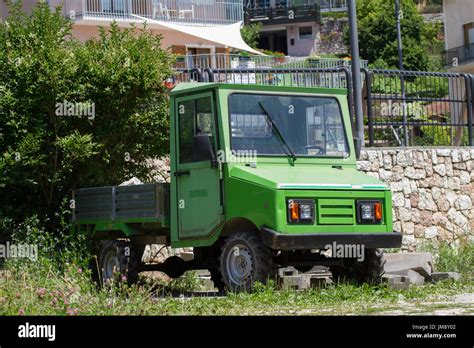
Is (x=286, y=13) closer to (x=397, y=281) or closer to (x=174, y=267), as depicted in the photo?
Answer: (x=174, y=267)

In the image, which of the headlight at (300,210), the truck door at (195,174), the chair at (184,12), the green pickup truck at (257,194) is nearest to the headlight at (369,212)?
the green pickup truck at (257,194)

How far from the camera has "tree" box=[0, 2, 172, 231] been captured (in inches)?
687

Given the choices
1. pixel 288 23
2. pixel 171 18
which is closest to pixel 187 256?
pixel 171 18

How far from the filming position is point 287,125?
1529 cm

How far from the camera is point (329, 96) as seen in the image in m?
15.9

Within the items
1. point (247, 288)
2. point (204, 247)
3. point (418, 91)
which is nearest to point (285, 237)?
point (247, 288)

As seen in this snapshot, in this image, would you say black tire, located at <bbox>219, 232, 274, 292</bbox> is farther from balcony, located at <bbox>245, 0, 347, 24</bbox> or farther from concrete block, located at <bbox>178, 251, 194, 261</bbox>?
balcony, located at <bbox>245, 0, 347, 24</bbox>

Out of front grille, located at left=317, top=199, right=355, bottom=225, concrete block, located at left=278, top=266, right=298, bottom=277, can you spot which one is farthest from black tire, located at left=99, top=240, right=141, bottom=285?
front grille, located at left=317, top=199, right=355, bottom=225

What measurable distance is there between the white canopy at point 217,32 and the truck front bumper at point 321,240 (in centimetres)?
3113

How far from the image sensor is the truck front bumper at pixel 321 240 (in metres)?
13.9

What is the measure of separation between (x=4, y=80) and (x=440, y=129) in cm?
981

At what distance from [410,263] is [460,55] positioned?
49.8 meters

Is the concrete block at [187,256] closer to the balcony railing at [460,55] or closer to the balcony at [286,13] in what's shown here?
the balcony railing at [460,55]

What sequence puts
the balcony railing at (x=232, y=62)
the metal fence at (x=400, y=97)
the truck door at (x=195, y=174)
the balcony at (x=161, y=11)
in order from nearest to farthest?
the truck door at (x=195, y=174) < the metal fence at (x=400, y=97) < the balcony railing at (x=232, y=62) < the balcony at (x=161, y=11)
